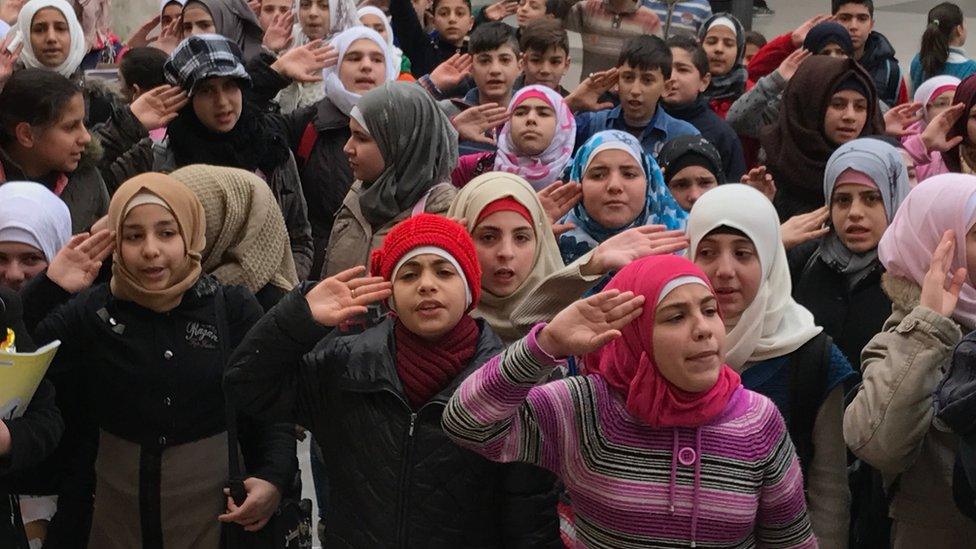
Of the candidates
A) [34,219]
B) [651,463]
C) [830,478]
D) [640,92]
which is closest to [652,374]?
[651,463]

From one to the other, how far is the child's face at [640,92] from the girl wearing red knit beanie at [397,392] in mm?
2828

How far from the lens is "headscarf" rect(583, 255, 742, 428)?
9.05ft

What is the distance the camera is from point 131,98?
609 cm

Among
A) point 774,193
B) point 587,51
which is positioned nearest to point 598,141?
point 774,193

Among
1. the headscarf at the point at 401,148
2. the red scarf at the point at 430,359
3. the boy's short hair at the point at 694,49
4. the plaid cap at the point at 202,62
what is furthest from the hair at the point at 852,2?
the red scarf at the point at 430,359

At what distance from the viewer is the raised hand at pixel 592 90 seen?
19.8ft

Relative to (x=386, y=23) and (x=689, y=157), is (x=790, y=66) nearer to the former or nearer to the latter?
(x=689, y=157)

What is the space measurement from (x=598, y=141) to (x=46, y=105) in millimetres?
1921

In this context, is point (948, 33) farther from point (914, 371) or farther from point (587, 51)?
point (914, 371)

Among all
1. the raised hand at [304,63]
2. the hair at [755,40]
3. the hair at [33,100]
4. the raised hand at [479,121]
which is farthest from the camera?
the hair at [755,40]

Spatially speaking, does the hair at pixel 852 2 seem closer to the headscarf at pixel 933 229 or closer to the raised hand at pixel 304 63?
the raised hand at pixel 304 63

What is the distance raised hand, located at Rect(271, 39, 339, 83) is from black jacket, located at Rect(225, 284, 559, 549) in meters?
3.04

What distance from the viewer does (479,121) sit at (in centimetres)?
575

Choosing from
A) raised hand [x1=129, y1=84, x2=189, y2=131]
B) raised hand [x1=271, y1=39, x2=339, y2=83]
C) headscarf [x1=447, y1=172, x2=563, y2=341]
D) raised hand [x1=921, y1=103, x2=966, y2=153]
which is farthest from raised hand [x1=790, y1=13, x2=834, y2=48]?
headscarf [x1=447, y1=172, x2=563, y2=341]
